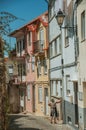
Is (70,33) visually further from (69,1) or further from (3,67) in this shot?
(3,67)

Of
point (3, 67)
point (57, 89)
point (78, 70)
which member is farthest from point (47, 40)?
point (3, 67)

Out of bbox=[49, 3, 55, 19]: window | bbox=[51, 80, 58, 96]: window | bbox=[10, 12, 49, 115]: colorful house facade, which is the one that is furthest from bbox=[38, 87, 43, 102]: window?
Answer: bbox=[49, 3, 55, 19]: window

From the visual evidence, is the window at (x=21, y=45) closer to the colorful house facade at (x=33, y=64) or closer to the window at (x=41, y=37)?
the colorful house facade at (x=33, y=64)

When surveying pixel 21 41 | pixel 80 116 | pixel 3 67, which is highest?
pixel 21 41

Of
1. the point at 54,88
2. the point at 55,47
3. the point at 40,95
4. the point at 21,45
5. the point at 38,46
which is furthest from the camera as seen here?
the point at 21,45

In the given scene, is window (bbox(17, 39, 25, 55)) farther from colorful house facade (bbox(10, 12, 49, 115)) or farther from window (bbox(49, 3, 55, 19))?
window (bbox(49, 3, 55, 19))

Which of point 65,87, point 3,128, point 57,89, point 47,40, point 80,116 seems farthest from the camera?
point 47,40

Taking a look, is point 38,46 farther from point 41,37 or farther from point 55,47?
point 55,47

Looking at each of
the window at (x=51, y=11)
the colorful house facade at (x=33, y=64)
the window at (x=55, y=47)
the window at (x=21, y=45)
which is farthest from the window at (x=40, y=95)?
the window at (x=21, y=45)

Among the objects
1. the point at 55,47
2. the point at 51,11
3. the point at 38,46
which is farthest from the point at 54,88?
the point at 38,46

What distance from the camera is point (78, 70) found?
17.8 m

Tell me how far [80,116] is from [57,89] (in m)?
8.77

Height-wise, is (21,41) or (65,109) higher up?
(21,41)

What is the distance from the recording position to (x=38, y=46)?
35.1 metres
